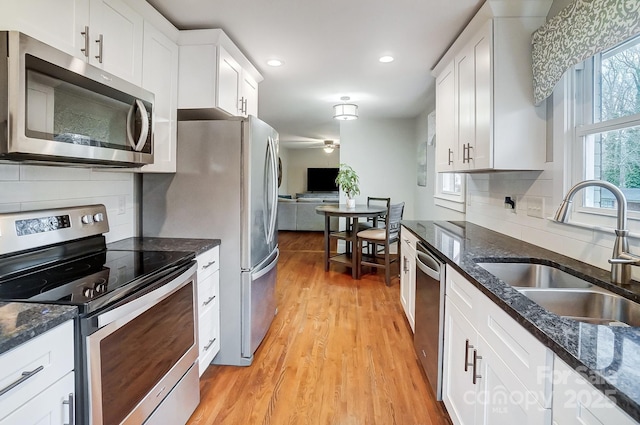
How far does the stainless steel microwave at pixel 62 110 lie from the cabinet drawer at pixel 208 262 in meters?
0.63

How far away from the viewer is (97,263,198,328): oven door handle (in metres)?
1.14

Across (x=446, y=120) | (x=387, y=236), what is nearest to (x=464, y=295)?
(x=446, y=120)

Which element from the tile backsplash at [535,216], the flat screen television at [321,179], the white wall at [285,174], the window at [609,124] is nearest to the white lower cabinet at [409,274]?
the tile backsplash at [535,216]

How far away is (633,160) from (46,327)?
2190 millimetres

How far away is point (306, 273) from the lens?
466cm

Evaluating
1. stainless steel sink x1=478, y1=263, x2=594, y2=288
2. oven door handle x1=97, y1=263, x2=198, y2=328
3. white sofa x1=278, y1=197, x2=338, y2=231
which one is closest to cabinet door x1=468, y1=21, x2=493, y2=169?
stainless steel sink x1=478, y1=263, x2=594, y2=288

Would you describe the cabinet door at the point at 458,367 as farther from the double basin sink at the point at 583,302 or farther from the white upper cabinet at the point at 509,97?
the white upper cabinet at the point at 509,97

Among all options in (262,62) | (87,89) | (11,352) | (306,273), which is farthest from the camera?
(306,273)

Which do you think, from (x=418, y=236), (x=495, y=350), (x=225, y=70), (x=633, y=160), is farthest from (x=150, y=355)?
(x=633, y=160)

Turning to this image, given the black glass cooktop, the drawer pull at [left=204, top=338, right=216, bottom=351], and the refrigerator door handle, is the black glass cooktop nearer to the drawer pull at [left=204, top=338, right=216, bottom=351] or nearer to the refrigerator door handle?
the drawer pull at [left=204, top=338, right=216, bottom=351]

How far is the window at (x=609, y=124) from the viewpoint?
1.45 meters

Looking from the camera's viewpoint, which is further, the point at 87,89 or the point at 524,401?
the point at 87,89

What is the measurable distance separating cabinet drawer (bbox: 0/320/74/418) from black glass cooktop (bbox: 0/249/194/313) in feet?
0.35

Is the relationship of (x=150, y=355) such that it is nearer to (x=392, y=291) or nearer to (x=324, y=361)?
(x=324, y=361)
